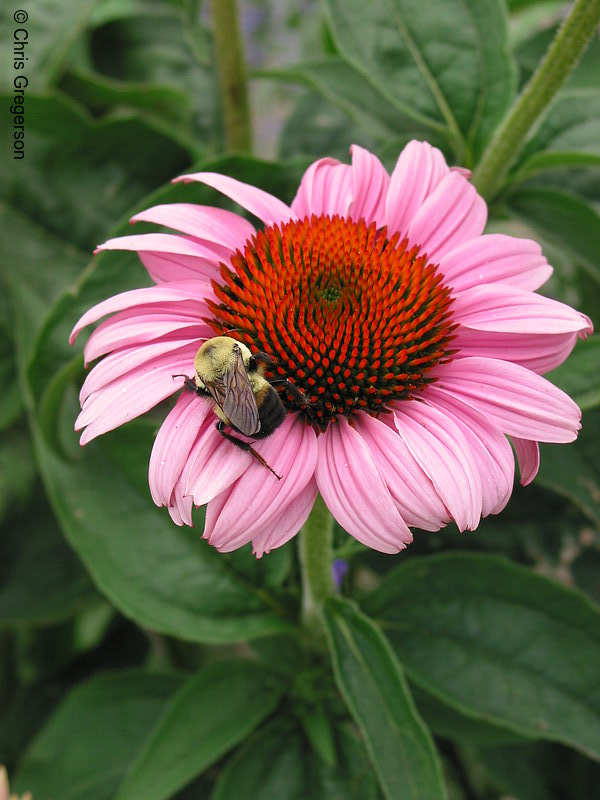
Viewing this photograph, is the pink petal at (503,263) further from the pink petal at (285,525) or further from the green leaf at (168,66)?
the green leaf at (168,66)

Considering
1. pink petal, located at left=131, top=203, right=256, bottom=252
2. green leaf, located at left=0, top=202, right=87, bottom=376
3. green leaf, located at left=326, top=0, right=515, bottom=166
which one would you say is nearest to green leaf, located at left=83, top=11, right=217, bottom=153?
green leaf, located at left=0, top=202, right=87, bottom=376

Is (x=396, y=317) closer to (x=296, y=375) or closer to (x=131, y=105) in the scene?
(x=296, y=375)

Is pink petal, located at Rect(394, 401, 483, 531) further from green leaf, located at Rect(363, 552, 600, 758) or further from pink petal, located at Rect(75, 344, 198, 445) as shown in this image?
green leaf, located at Rect(363, 552, 600, 758)

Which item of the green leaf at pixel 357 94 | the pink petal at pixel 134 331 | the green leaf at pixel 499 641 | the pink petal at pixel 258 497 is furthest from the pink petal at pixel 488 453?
the green leaf at pixel 357 94

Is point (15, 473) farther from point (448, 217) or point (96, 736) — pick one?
point (448, 217)

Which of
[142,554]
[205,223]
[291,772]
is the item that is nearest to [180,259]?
[205,223]
